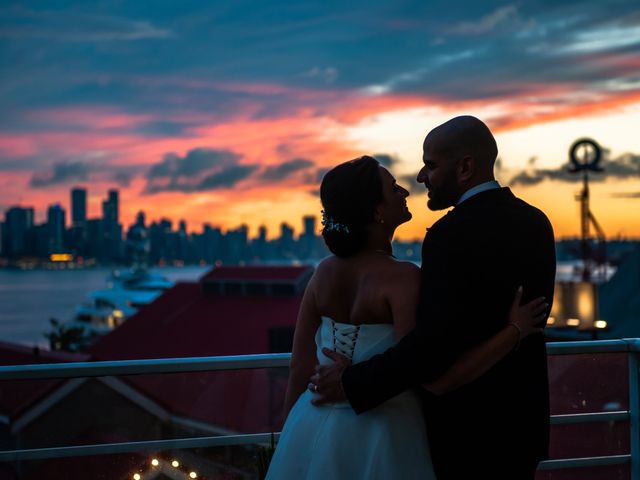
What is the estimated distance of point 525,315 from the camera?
2.45m

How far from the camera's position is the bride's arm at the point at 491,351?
239 centimetres

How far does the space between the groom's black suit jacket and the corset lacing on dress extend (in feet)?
0.24

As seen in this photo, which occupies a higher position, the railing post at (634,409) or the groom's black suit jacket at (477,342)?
the groom's black suit jacket at (477,342)

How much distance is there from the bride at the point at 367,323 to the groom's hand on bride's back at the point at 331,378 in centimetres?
3

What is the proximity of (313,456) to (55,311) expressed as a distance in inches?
5893

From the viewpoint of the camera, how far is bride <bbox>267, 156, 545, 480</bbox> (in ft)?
7.97

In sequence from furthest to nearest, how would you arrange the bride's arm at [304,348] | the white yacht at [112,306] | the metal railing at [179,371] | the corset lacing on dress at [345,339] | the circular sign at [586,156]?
the white yacht at [112,306] → the circular sign at [586,156] → the metal railing at [179,371] → the bride's arm at [304,348] → the corset lacing on dress at [345,339]

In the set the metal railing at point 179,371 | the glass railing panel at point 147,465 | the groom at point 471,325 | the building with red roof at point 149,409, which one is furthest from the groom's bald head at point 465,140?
the glass railing panel at point 147,465

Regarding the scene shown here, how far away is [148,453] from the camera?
3.98 m

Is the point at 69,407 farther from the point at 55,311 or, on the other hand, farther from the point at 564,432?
the point at 55,311

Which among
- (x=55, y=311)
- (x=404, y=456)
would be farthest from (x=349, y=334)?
(x=55, y=311)

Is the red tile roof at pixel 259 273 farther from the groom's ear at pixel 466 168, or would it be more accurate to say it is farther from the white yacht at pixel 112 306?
the groom's ear at pixel 466 168

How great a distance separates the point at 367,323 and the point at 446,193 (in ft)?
1.60

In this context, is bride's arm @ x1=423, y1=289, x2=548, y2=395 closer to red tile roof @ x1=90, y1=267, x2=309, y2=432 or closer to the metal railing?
the metal railing
